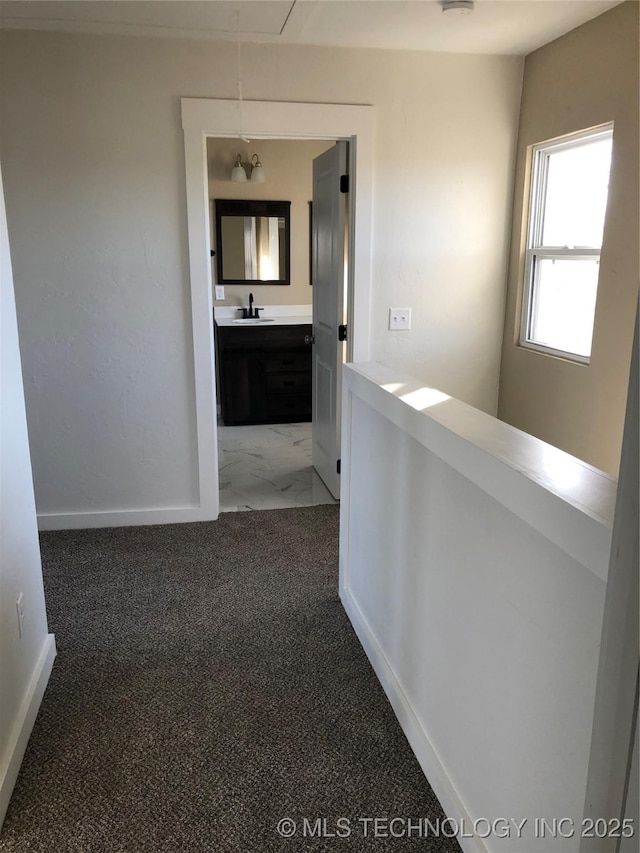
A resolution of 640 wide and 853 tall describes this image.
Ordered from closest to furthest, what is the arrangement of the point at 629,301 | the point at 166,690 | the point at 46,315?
1. the point at 166,690
2. the point at 629,301
3. the point at 46,315

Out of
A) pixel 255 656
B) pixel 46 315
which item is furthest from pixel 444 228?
pixel 255 656

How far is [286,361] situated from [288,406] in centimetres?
41

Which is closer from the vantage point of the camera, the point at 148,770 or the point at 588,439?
the point at 148,770

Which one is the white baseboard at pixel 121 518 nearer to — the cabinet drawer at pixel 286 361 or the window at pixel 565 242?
the window at pixel 565 242

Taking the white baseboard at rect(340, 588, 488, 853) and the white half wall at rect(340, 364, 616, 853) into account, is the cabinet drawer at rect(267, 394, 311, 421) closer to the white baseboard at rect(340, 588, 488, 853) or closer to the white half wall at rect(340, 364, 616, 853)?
the white baseboard at rect(340, 588, 488, 853)

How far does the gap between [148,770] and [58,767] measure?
0.26 m

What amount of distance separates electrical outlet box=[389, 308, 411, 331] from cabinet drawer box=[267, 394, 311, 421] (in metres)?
2.21

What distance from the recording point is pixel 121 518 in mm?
3488

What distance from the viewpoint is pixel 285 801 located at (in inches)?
67.9

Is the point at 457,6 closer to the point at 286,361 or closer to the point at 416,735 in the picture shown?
the point at 416,735

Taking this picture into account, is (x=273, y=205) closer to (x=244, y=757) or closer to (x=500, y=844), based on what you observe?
(x=244, y=757)

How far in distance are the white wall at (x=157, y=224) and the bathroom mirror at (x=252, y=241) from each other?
2508 millimetres

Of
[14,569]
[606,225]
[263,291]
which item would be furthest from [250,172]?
[14,569]

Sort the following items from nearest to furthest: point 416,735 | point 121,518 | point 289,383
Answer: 1. point 416,735
2. point 121,518
3. point 289,383
